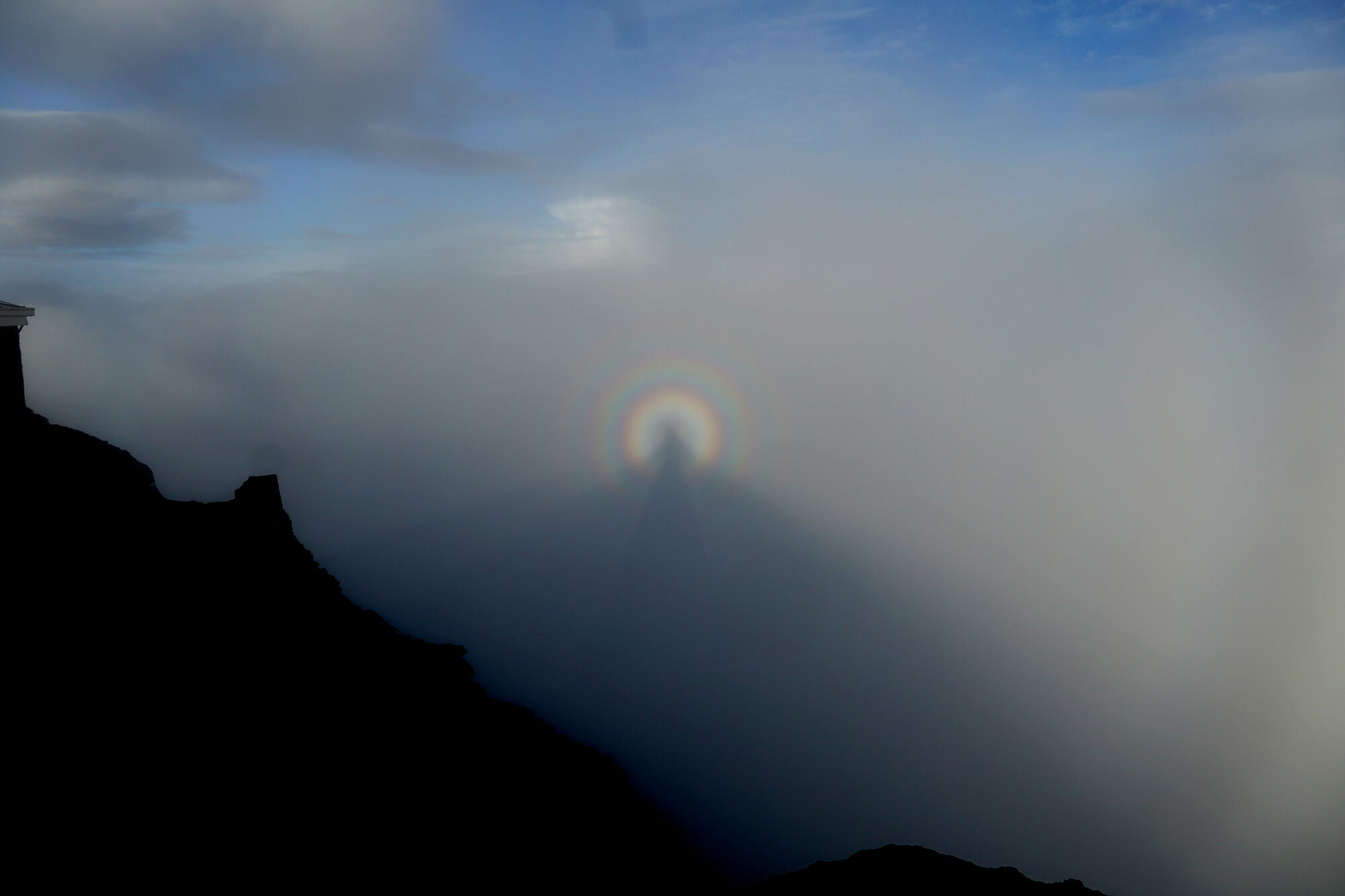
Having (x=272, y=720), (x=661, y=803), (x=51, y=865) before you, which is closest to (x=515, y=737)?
(x=272, y=720)

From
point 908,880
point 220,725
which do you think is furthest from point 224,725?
point 908,880

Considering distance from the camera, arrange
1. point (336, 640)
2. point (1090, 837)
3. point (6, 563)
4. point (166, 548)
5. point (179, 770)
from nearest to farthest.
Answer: point (179, 770), point (6, 563), point (166, 548), point (336, 640), point (1090, 837)

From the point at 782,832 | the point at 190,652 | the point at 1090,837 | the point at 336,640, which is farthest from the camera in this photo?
the point at 1090,837

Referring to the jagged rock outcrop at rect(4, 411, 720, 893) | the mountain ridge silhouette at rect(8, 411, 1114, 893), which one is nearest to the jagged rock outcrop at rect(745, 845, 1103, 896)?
the mountain ridge silhouette at rect(8, 411, 1114, 893)

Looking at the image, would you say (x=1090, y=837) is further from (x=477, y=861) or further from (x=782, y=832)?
(x=477, y=861)

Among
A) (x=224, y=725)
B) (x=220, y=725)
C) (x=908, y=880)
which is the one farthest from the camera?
(x=224, y=725)

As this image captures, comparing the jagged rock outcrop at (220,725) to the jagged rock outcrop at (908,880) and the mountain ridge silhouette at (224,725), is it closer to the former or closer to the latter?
the mountain ridge silhouette at (224,725)

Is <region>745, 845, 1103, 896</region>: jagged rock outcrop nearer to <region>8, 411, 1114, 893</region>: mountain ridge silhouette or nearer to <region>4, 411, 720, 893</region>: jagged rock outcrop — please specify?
<region>8, 411, 1114, 893</region>: mountain ridge silhouette

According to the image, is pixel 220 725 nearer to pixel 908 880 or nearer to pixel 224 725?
pixel 224 725
